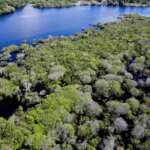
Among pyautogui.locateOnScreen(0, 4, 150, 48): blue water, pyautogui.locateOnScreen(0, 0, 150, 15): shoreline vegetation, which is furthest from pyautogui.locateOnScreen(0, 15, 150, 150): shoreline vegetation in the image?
pyautogui.locateOnScreen(0, 0, 150, 15): shoreline vegetation

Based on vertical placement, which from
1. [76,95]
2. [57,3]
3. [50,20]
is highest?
[57,3]

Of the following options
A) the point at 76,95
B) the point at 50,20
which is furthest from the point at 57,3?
the point at 76,95

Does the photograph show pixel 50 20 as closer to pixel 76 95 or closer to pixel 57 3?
pixel 57 3

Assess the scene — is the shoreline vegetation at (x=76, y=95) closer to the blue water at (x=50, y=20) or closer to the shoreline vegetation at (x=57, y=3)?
the blue water at (x=50, y=20)

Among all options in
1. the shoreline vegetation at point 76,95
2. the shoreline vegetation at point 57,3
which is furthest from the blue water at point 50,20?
the shoreline vegetation at point 76,95

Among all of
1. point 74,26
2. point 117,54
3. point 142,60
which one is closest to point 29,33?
point 74,26

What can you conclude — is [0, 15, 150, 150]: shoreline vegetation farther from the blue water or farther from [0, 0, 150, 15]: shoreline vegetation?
[0, 0, 150, 15]: shoreline vegetation
